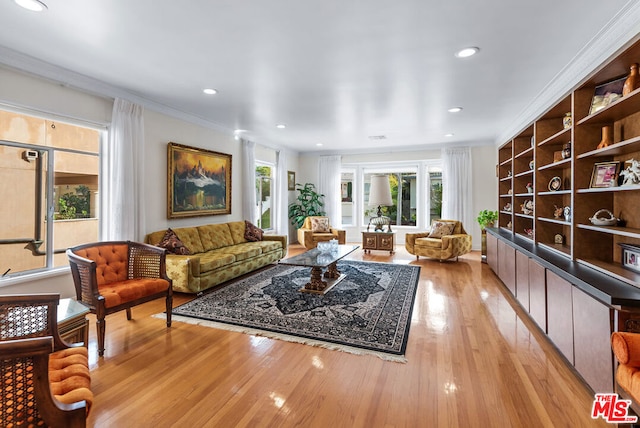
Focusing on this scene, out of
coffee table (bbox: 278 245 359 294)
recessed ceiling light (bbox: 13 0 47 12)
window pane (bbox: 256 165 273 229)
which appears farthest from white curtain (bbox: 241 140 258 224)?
recessed ceiling light (bbox: 13 0 47 12)

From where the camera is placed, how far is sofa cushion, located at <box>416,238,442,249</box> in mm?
5902

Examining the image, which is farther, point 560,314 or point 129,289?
point 129,289

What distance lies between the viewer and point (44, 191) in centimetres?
345

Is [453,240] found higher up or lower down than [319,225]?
lower down

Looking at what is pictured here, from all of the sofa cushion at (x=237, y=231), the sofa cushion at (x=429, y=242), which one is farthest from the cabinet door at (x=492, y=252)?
the sofa cushion at (x=237, y=231)

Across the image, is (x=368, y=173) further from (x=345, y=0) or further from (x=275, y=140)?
(x=345, y=0)

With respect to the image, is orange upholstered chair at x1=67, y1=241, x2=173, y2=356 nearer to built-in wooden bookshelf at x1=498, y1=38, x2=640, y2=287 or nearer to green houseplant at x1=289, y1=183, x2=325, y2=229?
built-in wooden bookshelf at x1=498, y1=38, x2=640, y2=287

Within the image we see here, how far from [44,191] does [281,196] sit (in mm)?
4729

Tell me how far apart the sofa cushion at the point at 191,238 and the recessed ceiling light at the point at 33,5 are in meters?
2.86

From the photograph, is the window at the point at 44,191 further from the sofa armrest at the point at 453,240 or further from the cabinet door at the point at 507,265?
the sofa armrest at the point at 453,240

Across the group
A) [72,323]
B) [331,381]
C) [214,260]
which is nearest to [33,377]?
[72,323]

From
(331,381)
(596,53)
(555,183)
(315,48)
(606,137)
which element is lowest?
(331,381)

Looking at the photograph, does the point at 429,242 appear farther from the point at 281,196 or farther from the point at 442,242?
the point at 281,196

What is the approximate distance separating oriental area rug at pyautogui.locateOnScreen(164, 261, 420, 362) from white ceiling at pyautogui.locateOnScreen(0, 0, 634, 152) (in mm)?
2535
